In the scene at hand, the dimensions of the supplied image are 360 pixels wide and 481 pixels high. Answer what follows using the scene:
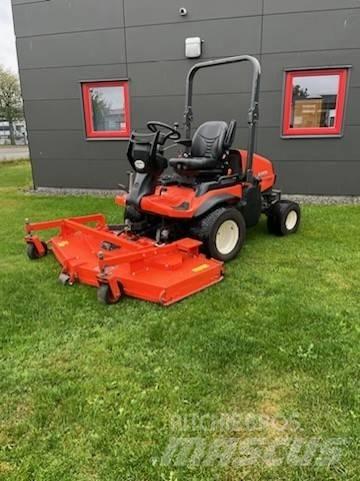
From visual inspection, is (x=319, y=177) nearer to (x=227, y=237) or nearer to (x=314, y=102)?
(x=314, y=102)

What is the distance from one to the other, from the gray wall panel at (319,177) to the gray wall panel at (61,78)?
336 centimetres

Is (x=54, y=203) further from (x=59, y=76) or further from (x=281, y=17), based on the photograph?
(x=281, y=17)

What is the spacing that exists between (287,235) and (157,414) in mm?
3350

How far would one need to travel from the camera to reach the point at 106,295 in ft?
9.71

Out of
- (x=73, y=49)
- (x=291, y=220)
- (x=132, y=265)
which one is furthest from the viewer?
(x=73, y=49)

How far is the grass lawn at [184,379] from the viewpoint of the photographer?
168 centimetres

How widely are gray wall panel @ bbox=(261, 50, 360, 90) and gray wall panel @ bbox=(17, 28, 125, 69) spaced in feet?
8.31

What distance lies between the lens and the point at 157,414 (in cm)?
192

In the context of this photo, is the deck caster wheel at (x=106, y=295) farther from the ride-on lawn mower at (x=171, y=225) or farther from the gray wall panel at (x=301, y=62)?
the gray wall panel at (x=301, y=62)

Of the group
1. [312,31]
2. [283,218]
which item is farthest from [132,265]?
[312,31]

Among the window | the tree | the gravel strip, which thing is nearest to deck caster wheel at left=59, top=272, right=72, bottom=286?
the gravel strip

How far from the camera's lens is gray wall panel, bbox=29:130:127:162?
7.51m

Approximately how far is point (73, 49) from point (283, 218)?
513cm

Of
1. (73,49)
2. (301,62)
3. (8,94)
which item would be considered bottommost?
(301,62)
